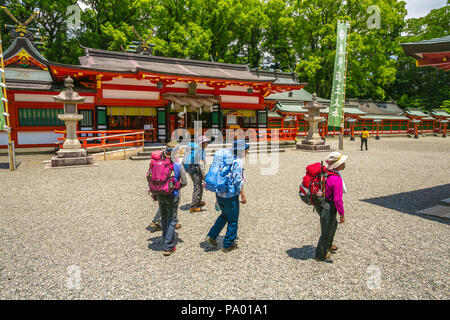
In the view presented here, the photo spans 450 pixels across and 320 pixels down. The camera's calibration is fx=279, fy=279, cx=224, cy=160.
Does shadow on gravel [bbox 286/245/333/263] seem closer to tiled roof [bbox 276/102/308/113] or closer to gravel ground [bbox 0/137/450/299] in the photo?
gravel ground [bbox 0/137/450/299]

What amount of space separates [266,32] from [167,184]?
1303 inches

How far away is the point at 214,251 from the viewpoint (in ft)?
12.8

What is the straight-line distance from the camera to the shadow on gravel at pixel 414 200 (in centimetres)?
569

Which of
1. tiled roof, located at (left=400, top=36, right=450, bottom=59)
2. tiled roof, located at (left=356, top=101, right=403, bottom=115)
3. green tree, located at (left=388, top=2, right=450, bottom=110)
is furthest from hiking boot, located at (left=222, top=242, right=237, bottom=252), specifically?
green tree, located at (left=388, top=2, right=450, bottom=110)

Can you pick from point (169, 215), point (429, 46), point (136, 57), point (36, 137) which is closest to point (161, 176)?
point (169, 215)

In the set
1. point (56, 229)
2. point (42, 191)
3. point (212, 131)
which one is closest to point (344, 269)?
point (56, 229)

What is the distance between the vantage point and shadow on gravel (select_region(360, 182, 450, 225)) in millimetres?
5685

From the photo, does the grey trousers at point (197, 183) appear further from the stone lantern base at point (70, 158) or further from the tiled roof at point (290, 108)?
Answer: the tiled roof at point (290, 108)

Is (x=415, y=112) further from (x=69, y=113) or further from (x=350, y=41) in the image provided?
(x=69, y=113)

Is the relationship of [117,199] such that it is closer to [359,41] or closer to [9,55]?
[9,55]

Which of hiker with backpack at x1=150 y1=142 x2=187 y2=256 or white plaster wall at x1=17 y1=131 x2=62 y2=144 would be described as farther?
white plaster wall at x1=17 y1=131 x2=62 y2=144

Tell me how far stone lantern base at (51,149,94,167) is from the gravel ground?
10.1 feet

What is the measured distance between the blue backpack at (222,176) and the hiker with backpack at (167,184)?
44 cm

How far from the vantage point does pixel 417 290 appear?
2961mm
